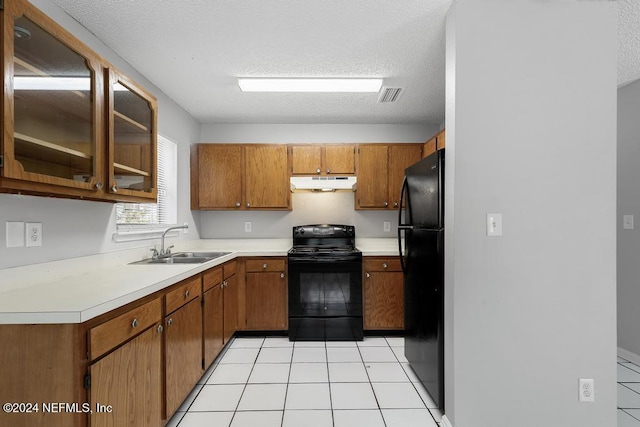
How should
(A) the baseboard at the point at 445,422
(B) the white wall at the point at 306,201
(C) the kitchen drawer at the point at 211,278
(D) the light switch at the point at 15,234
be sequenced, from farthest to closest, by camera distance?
(B) the white wall at the point at 306,201, (C) the kitchen drawer at the point at 211,278, (A) the baseboard at the point at 445,422, (D) the light switch at the point at 15,234

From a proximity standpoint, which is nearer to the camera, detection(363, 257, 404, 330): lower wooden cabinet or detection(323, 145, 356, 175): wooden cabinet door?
detection(363, 257, 404, 330): lower wooden cabinet

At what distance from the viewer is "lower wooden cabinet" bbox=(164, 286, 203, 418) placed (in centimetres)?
181

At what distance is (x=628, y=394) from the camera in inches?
90.2

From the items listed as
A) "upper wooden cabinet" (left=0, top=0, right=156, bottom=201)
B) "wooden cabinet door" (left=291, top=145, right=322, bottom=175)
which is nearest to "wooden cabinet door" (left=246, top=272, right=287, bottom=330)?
"wooden cabinet door" (left=291, top=145, right=322, bottom=175)

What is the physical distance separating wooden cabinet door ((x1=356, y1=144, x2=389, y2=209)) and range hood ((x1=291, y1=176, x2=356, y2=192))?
0.20 meters

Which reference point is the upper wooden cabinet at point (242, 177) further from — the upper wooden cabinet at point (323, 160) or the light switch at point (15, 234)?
the light switch at point (15, 234)

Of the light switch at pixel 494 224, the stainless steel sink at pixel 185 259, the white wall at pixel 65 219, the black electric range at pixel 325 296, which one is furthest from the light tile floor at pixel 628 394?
the white wall at pixel 65 219

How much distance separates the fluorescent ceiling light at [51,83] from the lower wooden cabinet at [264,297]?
2168 mm

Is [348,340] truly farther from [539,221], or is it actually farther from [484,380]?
[539,221]

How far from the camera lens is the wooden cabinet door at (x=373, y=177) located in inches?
147

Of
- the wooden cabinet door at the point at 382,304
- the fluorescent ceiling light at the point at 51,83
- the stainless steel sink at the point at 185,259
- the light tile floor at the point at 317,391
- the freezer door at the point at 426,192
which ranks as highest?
the fluorescent ceiling light at the point at 51,83

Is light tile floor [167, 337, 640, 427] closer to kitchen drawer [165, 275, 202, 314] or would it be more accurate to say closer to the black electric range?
the black electric range

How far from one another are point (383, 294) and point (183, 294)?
2.08m

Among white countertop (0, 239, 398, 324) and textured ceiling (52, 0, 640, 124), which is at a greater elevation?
textured ceiling (52, 0, 640, 124)
